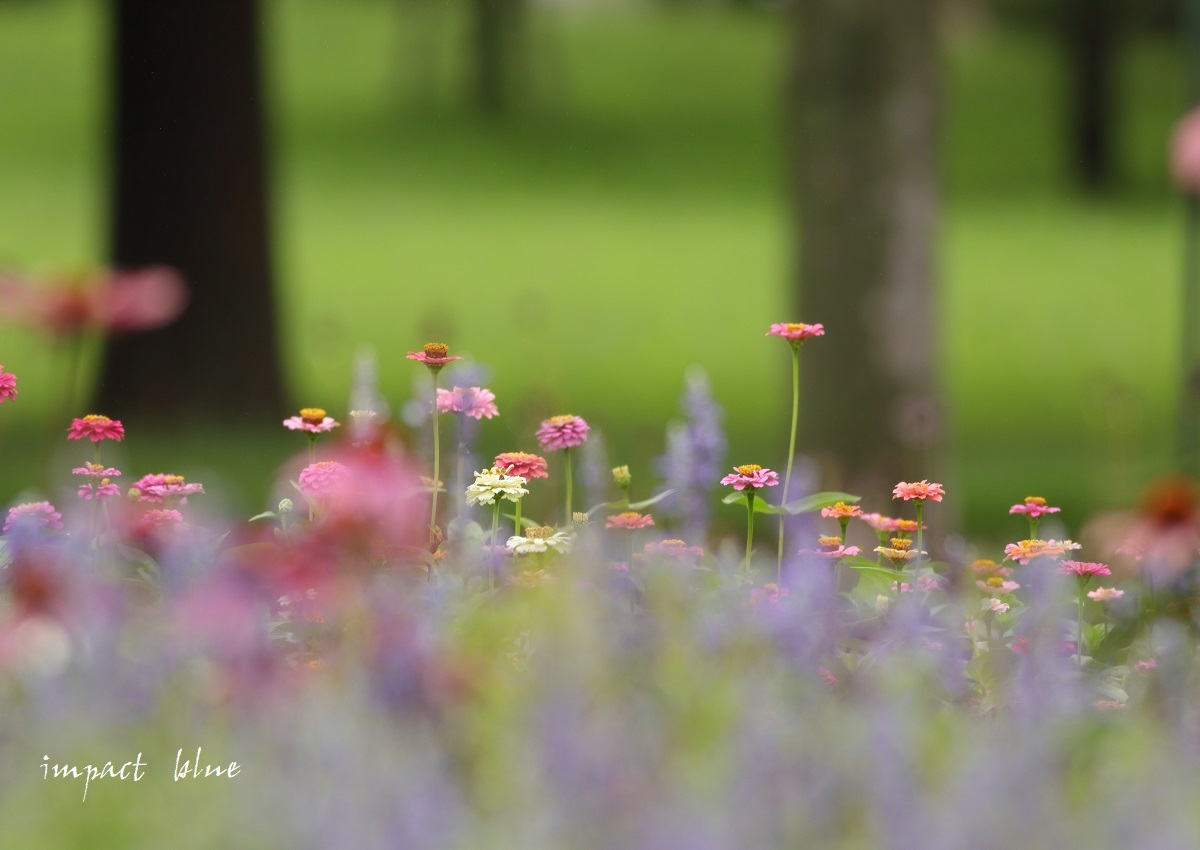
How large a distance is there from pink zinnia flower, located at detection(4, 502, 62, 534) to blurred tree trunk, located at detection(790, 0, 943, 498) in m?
4.10

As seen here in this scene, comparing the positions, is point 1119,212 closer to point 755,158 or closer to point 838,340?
point 755,158

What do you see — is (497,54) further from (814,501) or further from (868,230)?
(814,501)

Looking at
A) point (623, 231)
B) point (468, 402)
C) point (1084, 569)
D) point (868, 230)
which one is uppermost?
point (868, 230)

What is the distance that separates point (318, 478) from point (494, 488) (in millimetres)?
299

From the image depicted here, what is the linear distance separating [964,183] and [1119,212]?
3.78 m

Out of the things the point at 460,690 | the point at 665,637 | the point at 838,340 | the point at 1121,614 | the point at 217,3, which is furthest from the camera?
the point at 217,3

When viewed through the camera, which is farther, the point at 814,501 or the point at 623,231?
the point at 623,231

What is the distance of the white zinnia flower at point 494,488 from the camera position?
2.93m

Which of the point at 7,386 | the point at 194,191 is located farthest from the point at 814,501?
the point at 194,191

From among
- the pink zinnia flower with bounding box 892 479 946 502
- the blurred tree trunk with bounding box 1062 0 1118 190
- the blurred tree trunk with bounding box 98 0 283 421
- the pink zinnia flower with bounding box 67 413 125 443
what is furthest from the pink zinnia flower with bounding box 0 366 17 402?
the blurred tree trunk with bounding box 1062 0 1118 190

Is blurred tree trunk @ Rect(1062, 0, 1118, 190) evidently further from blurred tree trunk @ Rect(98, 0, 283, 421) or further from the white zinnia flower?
the white zinnia flower

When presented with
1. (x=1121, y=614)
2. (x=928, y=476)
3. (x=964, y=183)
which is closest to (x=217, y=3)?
(x=928, y=476)

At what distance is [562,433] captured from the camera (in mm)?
3094

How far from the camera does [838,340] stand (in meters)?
6.89
